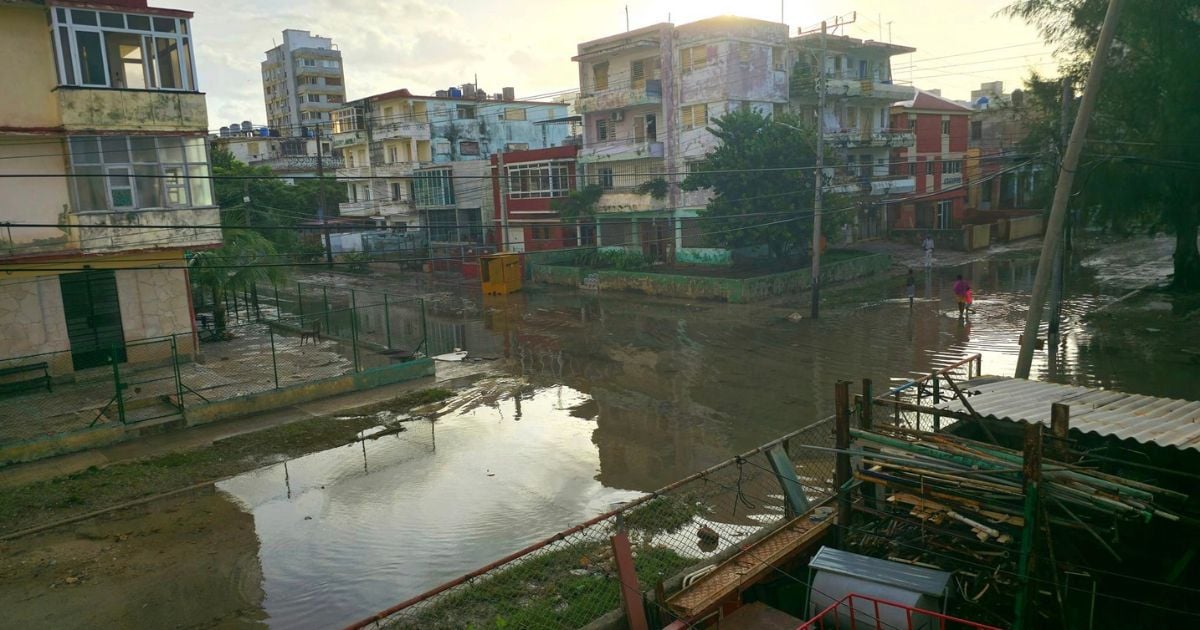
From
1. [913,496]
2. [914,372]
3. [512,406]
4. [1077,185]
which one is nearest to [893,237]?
[1077,185]

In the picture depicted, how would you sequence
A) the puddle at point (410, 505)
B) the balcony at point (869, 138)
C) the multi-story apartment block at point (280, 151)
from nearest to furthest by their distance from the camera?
the puddle at point (410, 505), the balcony at point (869, 138), the multi-story apartment block at point (280, 151)

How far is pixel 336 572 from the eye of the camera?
10008 millimetres

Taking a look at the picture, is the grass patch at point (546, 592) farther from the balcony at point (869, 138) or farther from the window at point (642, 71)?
the window at point (642, 71)

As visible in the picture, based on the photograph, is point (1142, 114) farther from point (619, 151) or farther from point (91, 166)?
point (91, 166)

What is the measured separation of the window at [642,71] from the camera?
41375 mm

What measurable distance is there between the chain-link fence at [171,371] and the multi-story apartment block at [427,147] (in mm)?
23063

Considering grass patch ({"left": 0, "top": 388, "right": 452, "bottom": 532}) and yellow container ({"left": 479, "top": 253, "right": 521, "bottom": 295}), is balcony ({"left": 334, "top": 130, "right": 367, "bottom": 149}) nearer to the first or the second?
yellow container ({"left": 479, "top": 253, "right": 521, "bottom": 295})

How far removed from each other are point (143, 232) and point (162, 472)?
921 centimetres

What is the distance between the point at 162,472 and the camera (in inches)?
549

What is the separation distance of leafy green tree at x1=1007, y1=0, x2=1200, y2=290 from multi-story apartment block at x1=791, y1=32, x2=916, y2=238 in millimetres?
13632

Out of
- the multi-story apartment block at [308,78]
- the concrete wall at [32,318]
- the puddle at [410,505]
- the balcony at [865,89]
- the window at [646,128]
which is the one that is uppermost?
the multi-story apartment block at [308,78]

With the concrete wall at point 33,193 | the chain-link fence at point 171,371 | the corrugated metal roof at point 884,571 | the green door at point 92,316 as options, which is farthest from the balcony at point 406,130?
the corrugated metal roof at point 884,571

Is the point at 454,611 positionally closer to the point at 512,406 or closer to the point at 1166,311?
the point at 512,406

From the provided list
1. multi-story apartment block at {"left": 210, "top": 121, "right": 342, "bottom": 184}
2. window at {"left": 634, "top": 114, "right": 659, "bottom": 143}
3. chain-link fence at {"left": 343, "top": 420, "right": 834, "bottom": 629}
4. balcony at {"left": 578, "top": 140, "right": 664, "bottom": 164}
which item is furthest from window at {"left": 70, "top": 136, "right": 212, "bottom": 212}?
multi-story apartment block at {"left": 210, "top": 121, "right": 342, "bottom": 184}
